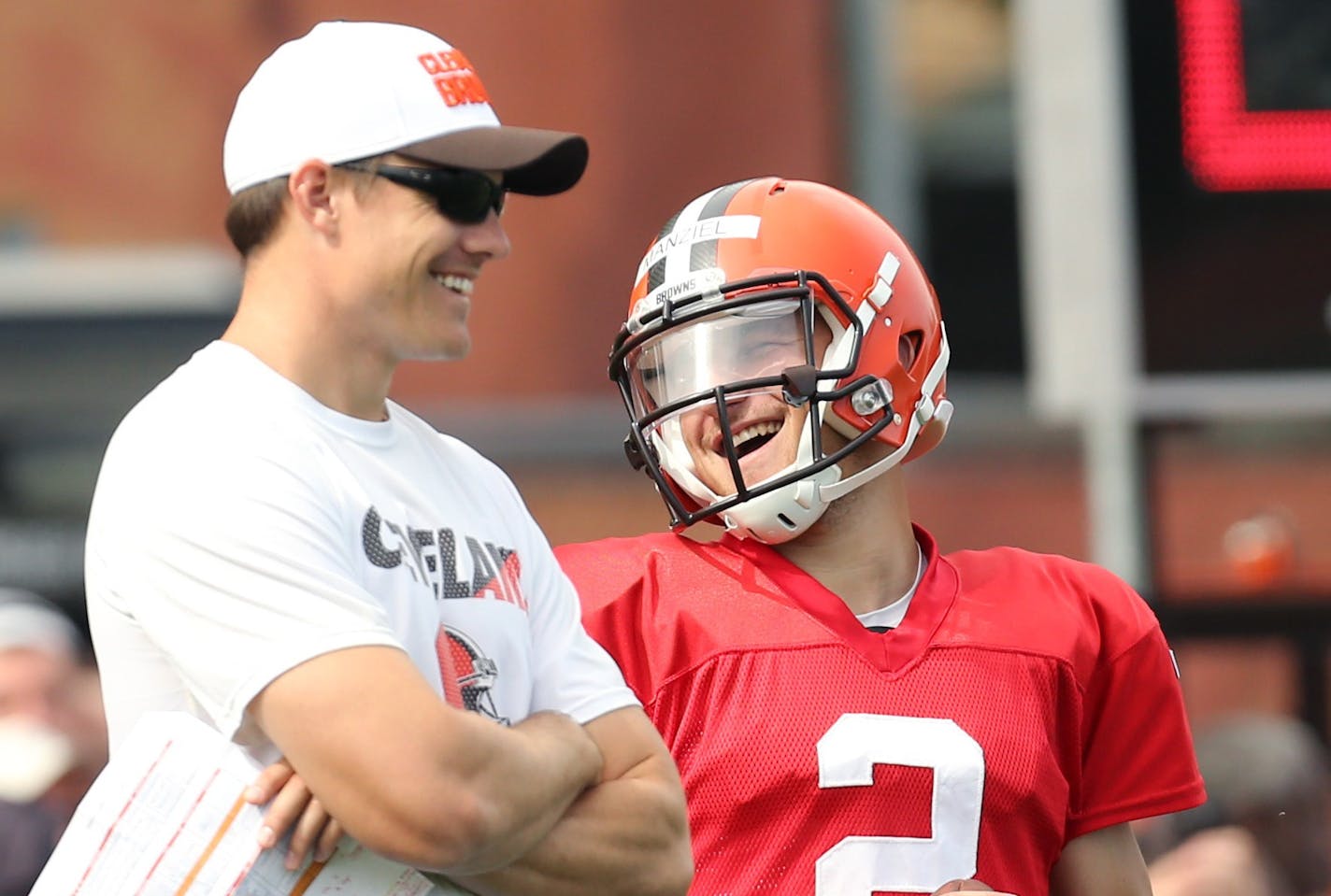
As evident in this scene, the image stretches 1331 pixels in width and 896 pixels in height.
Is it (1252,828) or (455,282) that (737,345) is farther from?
(1252,828)

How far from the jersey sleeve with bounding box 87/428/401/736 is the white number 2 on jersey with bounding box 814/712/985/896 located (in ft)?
2.52

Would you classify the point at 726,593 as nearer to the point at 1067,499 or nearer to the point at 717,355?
the point at 717,355

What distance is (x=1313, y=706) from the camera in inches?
268

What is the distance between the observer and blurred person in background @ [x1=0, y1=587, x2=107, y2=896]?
4523 mm

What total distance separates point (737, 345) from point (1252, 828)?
216 cm

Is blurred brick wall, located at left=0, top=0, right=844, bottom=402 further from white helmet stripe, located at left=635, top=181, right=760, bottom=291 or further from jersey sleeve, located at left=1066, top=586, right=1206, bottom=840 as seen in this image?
jersey sleeve, located at left=1066, top=586, right=1206, bottom=840

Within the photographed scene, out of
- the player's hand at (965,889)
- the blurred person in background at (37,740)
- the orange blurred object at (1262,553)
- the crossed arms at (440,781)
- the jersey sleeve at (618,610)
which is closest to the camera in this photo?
the crossed arms at (440,781)

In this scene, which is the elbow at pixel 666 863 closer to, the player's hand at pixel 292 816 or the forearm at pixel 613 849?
the forearm at pixel 613 849

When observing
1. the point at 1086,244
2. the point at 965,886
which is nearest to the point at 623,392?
the point at 965,886

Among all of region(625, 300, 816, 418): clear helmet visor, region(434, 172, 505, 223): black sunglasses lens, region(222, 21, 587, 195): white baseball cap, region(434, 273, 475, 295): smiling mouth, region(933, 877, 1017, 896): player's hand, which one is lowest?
region(933, 877, 1017, 896): player's hand

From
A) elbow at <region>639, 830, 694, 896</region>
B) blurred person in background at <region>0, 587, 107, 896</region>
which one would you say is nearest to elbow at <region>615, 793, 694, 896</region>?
elbow at <region>639, 830, 694, 896</region>

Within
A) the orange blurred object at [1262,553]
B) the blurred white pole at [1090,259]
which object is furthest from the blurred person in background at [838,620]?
the orange blurred object at [1262,553]

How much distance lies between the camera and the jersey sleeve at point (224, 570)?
2131mm

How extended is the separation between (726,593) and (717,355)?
1.07 ft
